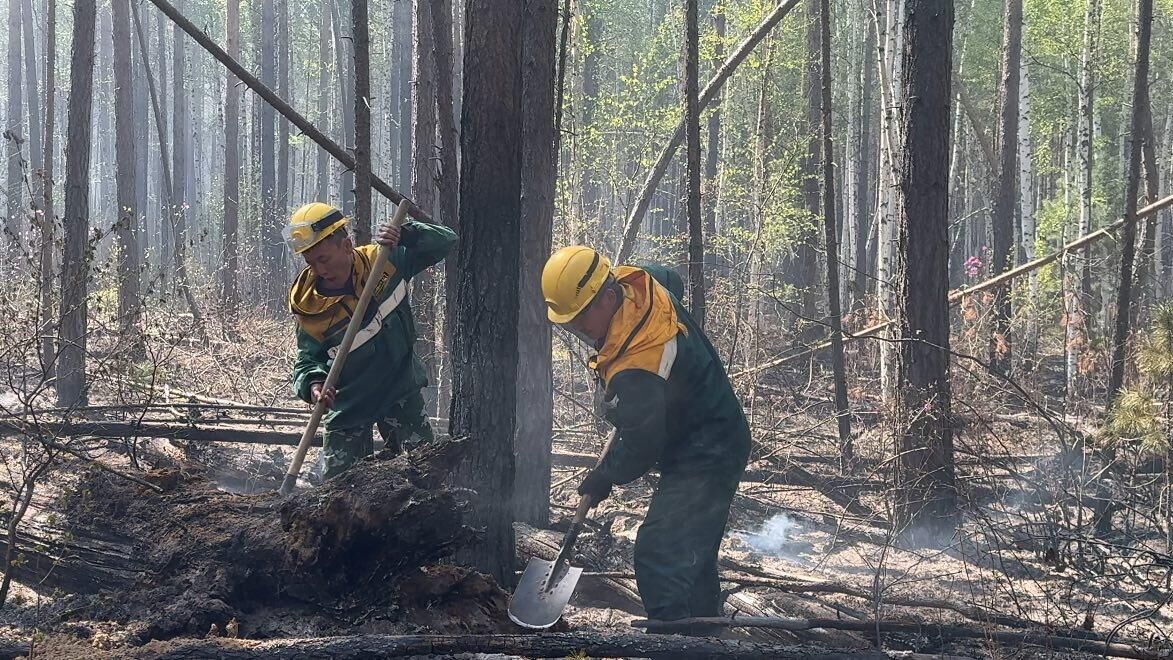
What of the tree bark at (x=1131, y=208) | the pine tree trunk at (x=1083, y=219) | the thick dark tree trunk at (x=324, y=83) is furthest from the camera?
the thick dark tree trunk at (x=324, y=83)

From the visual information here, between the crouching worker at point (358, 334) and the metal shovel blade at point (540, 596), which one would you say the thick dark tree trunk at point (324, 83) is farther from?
the metal shovel blade at point (540, 596)

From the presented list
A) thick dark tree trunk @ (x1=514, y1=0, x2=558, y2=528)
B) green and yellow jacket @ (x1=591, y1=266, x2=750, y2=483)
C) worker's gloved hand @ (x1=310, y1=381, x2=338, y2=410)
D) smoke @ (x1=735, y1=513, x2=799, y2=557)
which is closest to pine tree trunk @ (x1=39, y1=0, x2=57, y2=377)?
worker's gloved hand @ (x1=310, y1=381, x2=338, y2=410)

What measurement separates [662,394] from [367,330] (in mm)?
2076

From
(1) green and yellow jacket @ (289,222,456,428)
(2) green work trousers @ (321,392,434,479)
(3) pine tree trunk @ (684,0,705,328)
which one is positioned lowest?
(2) green work trousers @ (321,392,434,479)

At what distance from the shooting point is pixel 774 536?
7.57 m

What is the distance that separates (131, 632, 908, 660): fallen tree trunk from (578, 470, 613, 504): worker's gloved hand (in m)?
0.87

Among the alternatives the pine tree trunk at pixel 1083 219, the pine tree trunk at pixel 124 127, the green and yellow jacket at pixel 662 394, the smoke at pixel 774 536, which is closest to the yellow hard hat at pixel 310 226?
the green and yellow jacket at pixel 662 394

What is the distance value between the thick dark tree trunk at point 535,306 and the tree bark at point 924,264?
2.85 metres

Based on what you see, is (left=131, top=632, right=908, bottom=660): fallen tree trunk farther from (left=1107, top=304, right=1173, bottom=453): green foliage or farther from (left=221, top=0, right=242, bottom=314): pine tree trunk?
(left=221, top=0, right=242, bottom=314): pine tree trunk

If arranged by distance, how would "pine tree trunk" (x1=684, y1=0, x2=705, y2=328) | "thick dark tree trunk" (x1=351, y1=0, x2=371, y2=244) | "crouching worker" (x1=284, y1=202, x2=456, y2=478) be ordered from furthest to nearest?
"pine tree trunk" (x1=684, y1=0, x2=705, y2=328), "thick dark tree trunk" (x1=351, y1=0, x2=371, y2=244), "crouching worker" (x1=284, y1=202, x2=456, y2=478)

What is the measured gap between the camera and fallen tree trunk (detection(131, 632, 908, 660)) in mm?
3539

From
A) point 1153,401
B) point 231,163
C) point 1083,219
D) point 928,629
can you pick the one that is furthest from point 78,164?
point 231,163

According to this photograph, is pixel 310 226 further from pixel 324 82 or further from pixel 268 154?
pixel 324 82

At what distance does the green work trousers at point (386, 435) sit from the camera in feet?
18.5
